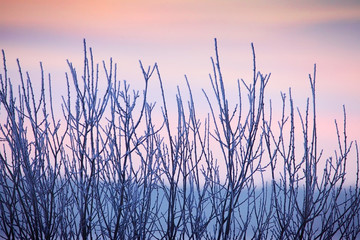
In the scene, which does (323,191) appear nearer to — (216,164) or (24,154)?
(216,164)

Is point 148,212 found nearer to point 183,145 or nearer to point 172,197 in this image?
point 172,197

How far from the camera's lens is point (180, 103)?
3.68 meters

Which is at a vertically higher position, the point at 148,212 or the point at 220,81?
the point at 220,81

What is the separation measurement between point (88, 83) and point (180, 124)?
910mm

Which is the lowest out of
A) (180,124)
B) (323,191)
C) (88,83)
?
(323,191)

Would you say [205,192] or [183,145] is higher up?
[183,145]

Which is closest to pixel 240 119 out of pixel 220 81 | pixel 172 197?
pixel 220 81

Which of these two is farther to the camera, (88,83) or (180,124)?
(180,124)

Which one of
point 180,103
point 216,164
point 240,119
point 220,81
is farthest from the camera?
point 216,164

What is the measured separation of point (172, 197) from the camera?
3.76m

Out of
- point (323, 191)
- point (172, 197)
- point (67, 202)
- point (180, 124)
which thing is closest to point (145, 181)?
point (172, 197)

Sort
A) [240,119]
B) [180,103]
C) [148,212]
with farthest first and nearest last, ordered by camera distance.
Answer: [148,212] < [180,103] < [240,119]

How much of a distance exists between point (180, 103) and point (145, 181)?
77cm

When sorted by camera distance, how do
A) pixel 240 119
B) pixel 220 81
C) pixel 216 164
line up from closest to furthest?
pixel 220 81 → pixel 240 119 → pixel 216 164
